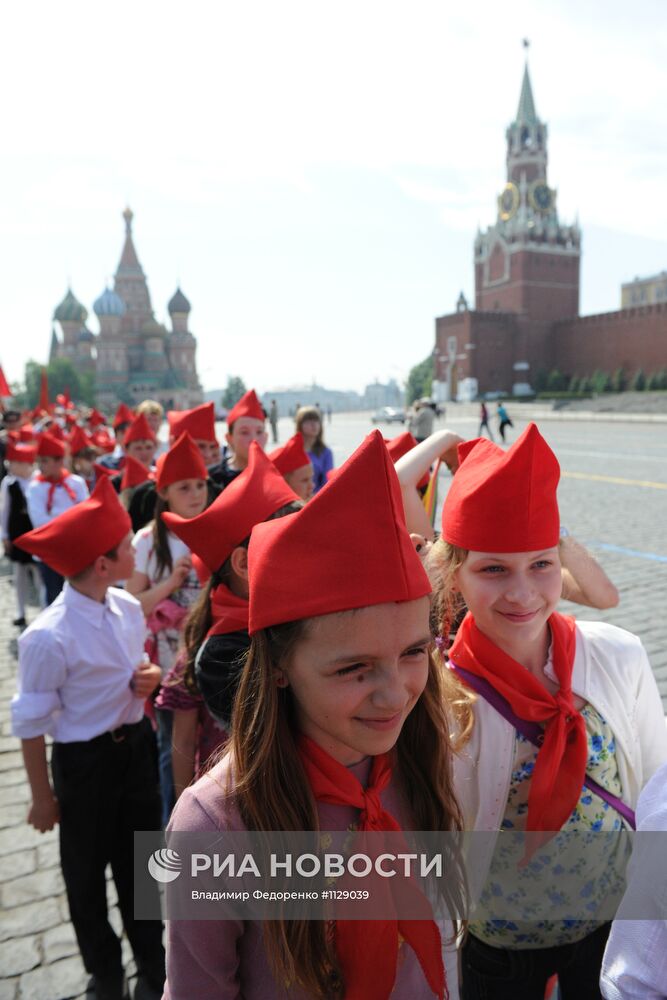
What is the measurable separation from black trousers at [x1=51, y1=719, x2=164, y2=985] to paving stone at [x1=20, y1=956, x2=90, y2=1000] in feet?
0.27

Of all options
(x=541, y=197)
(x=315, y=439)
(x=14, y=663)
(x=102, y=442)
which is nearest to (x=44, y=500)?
(x=14, y=663)

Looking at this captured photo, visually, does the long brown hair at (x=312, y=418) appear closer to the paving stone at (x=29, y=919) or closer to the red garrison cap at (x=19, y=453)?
the red garrison cap at (x=19, y=453)

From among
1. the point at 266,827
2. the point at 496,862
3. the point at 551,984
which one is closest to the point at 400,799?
the point at 266,827

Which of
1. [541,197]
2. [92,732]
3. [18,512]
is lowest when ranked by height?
[92,732]

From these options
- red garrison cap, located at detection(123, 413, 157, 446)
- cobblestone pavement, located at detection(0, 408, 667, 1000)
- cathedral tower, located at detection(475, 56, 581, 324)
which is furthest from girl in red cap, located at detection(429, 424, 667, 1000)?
cathedral tower, located at detection(475, 56, 581, 324)

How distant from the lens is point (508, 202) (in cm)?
7081

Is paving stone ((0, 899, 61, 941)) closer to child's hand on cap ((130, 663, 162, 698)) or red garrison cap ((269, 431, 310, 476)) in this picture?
child's hand on cap ((130, 663, 162, 698))

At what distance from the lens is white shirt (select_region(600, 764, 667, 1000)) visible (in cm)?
93

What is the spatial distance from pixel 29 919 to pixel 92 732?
39.0 inches

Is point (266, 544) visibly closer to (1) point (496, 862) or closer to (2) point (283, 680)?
(2) point (283, 680)

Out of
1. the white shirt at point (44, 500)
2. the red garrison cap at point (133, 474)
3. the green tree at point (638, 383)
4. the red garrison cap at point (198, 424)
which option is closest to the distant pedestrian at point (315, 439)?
the red garrison cap at point (198, 424)

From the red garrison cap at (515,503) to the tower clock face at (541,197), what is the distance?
75392 mm

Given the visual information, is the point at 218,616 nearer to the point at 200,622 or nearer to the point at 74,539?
the point at 200,622

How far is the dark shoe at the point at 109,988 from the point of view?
2346mm
